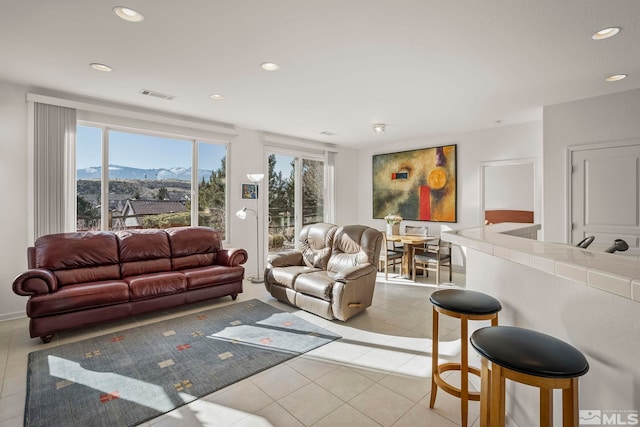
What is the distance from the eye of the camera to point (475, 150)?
557 centimetres

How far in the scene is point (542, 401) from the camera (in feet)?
3.60

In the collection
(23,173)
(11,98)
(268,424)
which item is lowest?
(268,424)

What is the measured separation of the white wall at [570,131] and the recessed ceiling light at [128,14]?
470cm

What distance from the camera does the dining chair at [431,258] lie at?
498 centimetres

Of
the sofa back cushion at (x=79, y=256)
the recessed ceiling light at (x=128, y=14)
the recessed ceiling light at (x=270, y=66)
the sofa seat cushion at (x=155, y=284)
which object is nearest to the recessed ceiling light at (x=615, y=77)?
the recessed ceiling light at (x=270, y=66)

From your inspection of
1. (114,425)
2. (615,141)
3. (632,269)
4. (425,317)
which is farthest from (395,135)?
(114,425)

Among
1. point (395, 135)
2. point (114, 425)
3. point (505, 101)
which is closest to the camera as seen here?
point (114, 425)

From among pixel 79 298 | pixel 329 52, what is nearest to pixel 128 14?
pixel 329 52

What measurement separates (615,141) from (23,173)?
6.89 metres

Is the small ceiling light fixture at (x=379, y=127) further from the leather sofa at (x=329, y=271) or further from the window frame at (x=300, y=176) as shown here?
the leather sofa at (x=329, y=271)

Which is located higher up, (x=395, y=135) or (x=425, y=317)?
(x=395, y=135)

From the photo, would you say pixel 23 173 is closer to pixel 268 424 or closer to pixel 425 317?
pixel 268 424

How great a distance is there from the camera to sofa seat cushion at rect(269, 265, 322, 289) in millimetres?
3922

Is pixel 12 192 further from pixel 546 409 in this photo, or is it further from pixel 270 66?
pixel 546 409
